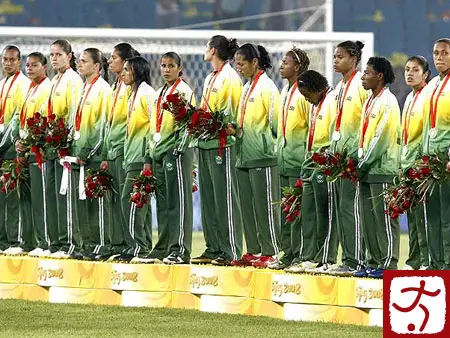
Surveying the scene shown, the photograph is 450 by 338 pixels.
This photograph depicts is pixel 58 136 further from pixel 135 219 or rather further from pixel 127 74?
pixel 135 219

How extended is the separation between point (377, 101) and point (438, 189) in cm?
87

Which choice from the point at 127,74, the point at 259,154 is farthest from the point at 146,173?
the point at 259,154

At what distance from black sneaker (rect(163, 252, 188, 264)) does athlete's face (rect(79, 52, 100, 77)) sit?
1.88m

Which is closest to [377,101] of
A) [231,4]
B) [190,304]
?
[190,304]

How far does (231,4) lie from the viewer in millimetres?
25469

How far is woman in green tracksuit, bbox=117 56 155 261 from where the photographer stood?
43.4ft

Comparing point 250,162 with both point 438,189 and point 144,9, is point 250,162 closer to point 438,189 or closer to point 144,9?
point 438,189

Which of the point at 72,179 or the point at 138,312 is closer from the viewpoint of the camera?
the point at 138,312

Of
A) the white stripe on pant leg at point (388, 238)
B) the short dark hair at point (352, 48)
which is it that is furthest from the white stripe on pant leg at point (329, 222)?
the short dark hair at point (352, 48)

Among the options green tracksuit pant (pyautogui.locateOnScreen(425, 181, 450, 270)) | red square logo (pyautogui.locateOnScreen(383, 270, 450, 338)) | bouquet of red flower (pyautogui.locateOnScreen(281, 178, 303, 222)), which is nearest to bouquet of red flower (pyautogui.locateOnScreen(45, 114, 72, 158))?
bouquet of red flower (pyautogui.locateOnScreen(281, 178, 303, 222))

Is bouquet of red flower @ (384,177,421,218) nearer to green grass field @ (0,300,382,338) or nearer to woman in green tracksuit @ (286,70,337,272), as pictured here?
green grass field @ (0,300,382,338)

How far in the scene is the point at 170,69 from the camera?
13.0 metres

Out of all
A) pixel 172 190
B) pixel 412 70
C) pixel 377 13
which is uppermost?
pixel 377 13

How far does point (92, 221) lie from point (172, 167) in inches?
52.3
